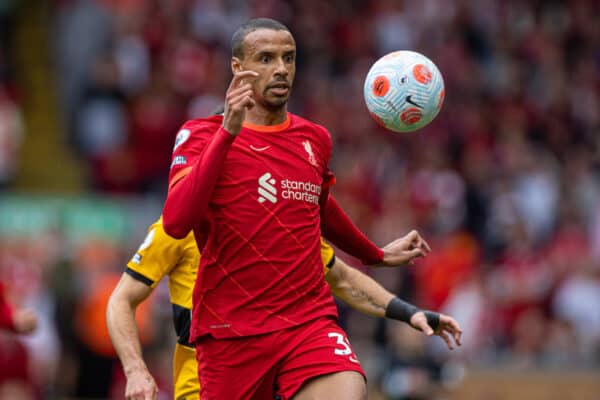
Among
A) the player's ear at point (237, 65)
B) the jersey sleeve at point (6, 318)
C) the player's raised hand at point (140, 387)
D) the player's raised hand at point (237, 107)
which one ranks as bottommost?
the jersey sleeve at point (6, 318)

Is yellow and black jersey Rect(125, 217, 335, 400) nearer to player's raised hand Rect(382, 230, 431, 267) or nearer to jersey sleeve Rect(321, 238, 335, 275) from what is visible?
jersey sleeve Rect(321, 238, 335, 275)

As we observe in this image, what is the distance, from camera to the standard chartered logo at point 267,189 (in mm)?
6219

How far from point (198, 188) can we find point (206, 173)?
0.27 feet

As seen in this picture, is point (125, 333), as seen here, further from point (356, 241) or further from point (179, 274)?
point (356, 241)

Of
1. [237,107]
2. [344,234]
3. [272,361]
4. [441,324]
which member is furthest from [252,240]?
[441,324]

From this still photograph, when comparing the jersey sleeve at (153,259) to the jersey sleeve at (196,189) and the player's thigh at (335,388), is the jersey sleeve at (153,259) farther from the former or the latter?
the player's thigh at (335,388)

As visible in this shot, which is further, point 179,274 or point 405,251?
point 405,251

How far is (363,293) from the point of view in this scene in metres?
7.09

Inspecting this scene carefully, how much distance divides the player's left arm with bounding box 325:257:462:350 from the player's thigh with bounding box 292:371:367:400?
71 cm

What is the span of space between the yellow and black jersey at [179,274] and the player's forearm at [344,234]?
0.11m

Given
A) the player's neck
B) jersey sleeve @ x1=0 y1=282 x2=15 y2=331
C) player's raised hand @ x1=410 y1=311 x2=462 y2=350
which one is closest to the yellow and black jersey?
player's raised hand @ x1=410 y1=311 x2=462 y2=350

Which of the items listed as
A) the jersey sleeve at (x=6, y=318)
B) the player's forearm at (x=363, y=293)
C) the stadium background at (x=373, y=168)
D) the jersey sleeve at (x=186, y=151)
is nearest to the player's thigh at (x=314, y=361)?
the player's forearm at (x=363, y=293)

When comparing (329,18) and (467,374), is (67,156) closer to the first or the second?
(329,18)

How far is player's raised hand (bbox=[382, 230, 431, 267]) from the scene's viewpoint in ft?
Result: 23.3
